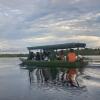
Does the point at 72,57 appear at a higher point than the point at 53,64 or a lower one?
higher

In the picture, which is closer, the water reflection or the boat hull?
the water reflection

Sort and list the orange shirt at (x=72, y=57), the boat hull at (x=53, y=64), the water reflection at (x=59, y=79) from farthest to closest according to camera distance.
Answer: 1. the boat hull at (x=53, y=64)
2. the orange shirt at (x=72, y=57)
3. the water reflection at (x=59, y=79)

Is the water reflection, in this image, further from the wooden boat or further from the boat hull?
the wooden boat

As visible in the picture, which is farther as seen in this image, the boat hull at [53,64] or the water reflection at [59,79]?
the boat hull at [53,64]

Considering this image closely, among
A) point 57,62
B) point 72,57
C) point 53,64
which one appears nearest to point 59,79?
point 72,57

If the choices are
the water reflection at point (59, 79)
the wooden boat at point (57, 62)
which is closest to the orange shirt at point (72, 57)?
→ the wooden boat at point (57, 62)

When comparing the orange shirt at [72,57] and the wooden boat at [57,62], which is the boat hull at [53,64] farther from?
the orange shirt at [72,57]

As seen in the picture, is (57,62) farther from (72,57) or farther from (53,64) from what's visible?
(72,57)

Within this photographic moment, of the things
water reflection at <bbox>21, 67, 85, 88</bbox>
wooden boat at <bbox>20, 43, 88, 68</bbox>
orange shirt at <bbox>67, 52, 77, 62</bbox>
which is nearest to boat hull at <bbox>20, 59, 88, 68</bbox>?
wooden boat at <bbox>20, 43, 88, 68</bbox>

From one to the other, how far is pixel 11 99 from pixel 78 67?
25582mm

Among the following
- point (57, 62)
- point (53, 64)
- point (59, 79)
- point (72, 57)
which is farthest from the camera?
point (53, 64)

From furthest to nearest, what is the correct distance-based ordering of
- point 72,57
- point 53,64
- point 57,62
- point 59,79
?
point 53,64 → point 57,62 → point 72,57 → point 59,79

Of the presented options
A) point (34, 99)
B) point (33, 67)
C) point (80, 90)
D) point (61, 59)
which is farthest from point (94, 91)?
point (33, 67)

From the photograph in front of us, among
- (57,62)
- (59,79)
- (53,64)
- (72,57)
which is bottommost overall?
(59,79)
